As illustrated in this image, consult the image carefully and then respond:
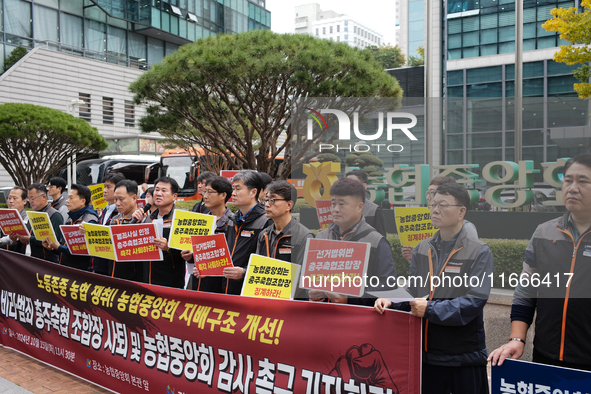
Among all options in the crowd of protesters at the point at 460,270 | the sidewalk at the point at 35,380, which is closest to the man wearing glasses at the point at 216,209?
the crowd of protesters at the point at 460,270

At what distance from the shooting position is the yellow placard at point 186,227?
415 centimetres

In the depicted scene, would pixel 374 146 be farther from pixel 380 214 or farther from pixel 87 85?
pixel 87 85

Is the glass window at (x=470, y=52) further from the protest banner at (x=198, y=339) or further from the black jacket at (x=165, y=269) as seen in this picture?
the protest banner at (x=198, y=339)

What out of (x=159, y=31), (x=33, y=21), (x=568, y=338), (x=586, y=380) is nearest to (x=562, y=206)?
(x=568, y=338)

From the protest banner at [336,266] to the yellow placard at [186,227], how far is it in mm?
1438

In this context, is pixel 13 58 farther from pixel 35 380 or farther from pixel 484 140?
pixel 484 140

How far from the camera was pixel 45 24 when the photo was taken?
2853 centimetres

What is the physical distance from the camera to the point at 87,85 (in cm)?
3033

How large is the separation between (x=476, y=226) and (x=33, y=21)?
31150mm

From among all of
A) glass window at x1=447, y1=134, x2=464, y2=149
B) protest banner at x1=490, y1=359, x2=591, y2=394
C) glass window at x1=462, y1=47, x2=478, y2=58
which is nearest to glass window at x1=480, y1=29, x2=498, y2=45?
glass window at x1=462, y1=47, x2=478, y2=58

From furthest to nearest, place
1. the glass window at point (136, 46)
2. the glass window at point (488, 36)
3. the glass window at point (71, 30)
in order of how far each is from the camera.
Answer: the glass window at point (136, 46), the glass window at point (71, 30), the glass window at point (488, 36)

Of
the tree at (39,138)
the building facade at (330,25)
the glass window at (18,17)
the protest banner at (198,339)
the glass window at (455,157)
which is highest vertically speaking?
the building facade at (330,25)

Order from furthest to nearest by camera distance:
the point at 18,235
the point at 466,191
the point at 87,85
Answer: the point at 87,85, the point at 18,235, the point at 466,191

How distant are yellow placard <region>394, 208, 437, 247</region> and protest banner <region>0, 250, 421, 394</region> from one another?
541 millimetres
